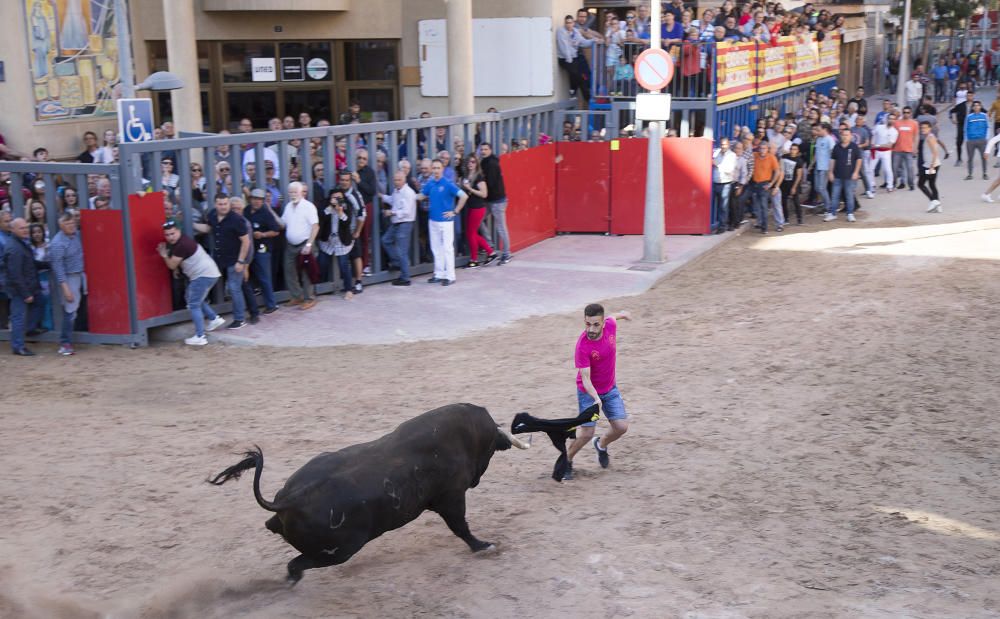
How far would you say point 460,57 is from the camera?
70.5 feet

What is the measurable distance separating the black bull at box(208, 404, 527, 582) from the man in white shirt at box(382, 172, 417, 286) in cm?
901

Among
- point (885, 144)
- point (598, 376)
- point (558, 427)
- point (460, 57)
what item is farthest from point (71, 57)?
point (885, 144)

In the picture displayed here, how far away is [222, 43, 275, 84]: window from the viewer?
24.3 meters

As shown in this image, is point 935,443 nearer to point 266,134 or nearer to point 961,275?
point 961,275

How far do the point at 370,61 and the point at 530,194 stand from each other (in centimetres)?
774

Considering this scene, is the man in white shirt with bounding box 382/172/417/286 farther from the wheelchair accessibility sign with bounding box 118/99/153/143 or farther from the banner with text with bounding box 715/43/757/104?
the banner with text with bounding box 715/43/757/104

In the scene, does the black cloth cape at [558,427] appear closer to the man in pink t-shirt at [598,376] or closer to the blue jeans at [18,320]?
the man in pink t-shirt at [598,376]

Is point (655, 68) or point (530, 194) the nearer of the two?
point (655, 68)

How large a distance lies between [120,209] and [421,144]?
5.66 m

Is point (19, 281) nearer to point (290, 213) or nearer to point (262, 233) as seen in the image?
point (262, 233)

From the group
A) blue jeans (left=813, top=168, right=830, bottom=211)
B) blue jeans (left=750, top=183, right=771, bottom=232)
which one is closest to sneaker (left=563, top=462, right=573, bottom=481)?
blue jeans (left=750, top=183, right=771, bottom=232)

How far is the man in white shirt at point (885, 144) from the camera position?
23703mm

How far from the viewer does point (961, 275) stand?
51.2ft

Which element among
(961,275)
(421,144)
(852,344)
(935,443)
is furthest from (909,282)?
(421,144)
